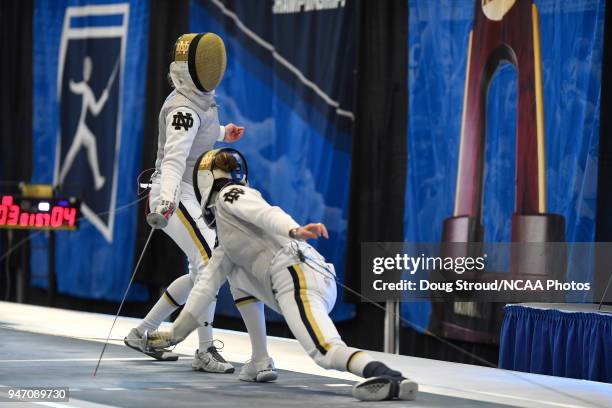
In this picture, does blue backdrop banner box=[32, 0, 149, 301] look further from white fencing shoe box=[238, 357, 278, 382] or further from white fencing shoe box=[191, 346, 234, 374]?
white fencing shoe box=[238, 357, 278, 382]

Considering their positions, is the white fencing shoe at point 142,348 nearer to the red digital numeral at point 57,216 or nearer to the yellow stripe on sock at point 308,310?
the yellow stripe on sock at point 308,310

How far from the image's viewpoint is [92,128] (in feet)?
23.7

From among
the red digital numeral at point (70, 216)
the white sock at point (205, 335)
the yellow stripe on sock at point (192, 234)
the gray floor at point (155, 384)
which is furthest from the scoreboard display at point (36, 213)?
the white sock at point (205, 335)

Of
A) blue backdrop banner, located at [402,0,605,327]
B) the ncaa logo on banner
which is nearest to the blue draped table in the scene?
blue backdrop banner, located at [402,0,605,327]

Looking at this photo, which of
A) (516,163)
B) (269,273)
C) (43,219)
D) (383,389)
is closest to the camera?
(383,389)

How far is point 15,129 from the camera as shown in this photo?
7859mm

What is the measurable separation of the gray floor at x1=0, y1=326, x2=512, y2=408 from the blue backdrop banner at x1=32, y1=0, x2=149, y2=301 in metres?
2.71

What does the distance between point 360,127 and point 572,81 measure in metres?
1.21

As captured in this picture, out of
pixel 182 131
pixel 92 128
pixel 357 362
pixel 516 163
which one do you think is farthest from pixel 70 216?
pixel 357 362

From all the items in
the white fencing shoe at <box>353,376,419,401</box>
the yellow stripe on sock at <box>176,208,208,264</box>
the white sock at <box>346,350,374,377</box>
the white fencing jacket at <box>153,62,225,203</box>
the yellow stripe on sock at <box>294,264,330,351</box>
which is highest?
the white fencing jacket at <box>153,62,225,203</box>

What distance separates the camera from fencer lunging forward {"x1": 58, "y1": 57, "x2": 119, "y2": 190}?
7.17m

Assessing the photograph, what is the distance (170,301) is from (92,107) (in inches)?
136

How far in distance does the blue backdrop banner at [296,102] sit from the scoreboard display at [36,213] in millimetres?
1245

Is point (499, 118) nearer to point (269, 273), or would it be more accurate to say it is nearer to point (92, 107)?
point (269, 273)
